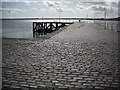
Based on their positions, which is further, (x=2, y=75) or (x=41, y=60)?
(x=41, y=60)

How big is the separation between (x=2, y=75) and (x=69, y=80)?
2.04m

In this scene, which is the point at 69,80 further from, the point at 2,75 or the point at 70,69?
the point at 2,75

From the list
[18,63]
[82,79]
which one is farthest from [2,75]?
[82,79]

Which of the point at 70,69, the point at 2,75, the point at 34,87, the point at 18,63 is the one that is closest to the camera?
the point at 34,87

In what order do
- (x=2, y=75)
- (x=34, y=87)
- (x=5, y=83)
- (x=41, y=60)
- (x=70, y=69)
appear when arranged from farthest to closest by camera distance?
(x=41, y=60) < (x=70, y=69) < (x=2, y=75) < (x=5, y=83) < (x=34, y=87)

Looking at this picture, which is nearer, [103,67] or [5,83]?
[5,83]

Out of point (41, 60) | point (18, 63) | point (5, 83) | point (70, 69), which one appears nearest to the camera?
point (5, 83)

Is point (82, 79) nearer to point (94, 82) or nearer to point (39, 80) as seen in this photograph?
point (94, 82)

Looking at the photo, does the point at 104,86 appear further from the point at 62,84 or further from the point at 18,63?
the point at 18,63

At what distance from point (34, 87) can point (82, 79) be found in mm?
1452

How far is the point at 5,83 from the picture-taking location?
5.89m

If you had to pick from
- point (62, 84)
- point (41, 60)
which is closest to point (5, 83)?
point (62, 84)

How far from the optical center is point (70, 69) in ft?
24.5

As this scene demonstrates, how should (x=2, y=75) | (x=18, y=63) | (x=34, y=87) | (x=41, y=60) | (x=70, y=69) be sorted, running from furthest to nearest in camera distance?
(x=41, y=60), (x=18, y=63), (x=70, y=69), (x=2, y=75), (x=34, y=87)
